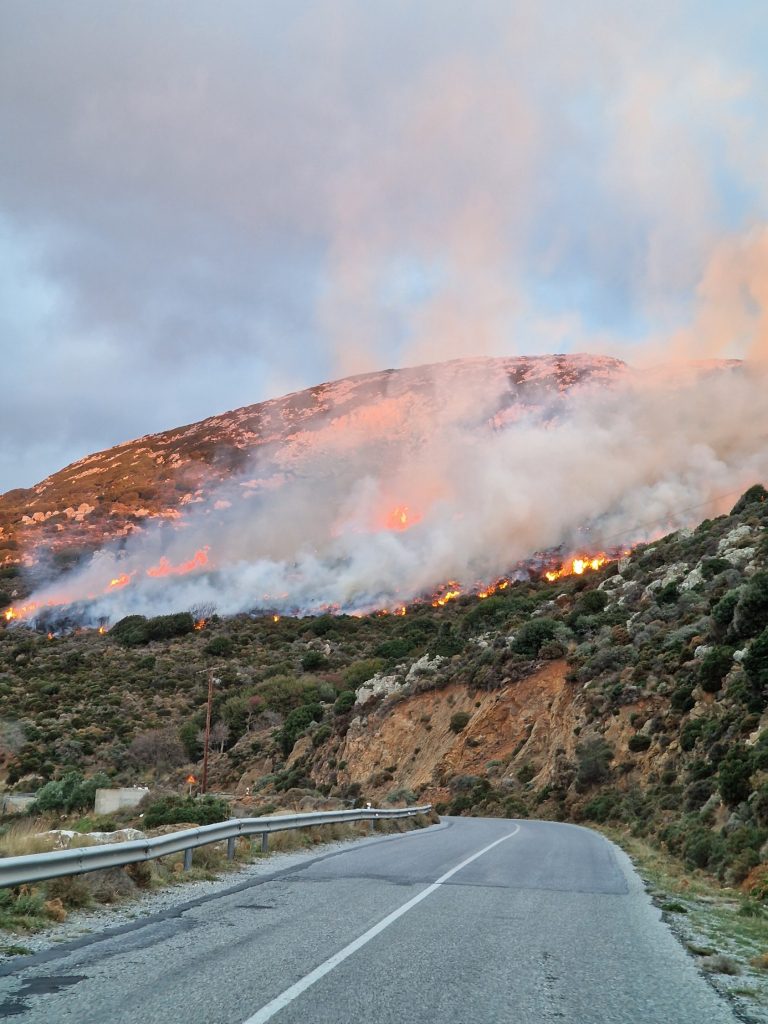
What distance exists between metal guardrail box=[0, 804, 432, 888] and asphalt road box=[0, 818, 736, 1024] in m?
1.01

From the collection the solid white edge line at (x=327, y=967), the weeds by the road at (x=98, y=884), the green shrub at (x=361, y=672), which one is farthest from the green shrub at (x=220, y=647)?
the solid white edge line at (x=327, y=967)

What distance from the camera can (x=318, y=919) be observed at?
8.09 m

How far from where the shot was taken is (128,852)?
9586 millimetres

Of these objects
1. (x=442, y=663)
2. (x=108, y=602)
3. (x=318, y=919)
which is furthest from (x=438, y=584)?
(x=318, y=919)

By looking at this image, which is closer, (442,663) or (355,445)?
(442,663)

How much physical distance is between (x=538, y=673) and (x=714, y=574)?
12.3 m

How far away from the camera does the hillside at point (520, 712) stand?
79.3 ft

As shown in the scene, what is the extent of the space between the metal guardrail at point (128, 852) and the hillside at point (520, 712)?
8896mm

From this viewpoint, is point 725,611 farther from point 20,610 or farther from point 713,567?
point 20,610

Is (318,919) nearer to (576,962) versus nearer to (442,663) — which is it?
(576,962)

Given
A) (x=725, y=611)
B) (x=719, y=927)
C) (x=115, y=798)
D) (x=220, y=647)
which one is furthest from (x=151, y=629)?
(x=719, y=927)

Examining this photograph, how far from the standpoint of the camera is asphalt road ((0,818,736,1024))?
4.96 meters

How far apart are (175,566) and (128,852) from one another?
161m

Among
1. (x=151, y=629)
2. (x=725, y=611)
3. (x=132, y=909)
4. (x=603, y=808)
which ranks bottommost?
(x=603, y=808)
